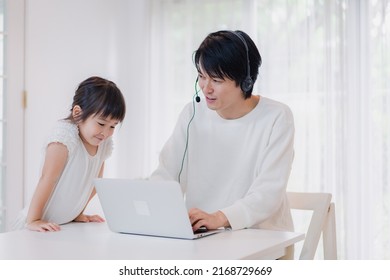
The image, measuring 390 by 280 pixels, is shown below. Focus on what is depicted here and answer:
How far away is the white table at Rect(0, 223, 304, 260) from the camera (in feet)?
3.80

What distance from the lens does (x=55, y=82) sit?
3.40 m

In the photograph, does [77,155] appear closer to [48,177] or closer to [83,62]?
[48,177]

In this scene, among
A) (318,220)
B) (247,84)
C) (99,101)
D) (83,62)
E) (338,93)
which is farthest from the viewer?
(83,62)

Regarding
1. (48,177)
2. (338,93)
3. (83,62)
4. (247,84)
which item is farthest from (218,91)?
(83,62)

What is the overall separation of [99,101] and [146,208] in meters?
0.59

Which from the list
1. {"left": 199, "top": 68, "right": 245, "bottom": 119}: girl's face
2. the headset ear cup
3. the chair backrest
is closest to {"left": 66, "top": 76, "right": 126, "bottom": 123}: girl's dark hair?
{"left": 199, "top": 68, "right": 245, "bottom": 119}: girl's face

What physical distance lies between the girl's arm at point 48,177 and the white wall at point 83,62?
5.38 ft

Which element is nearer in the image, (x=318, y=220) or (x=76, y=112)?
(x=318, y=220)

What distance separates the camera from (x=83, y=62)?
11.7 feet

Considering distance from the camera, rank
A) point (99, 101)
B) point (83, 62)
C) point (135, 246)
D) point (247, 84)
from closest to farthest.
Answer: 1. point (135, 246)
2. point (247, 84)
3. point (99, 101)
4. point (83, 62)

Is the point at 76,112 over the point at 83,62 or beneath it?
beneath

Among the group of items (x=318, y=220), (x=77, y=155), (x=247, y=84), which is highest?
(x=247, y=84)

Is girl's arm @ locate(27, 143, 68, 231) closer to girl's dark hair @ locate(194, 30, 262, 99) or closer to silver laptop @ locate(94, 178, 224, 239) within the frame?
silver laptop @ locate(94, 178, 224, 239)

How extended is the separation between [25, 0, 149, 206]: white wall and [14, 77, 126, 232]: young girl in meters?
1.47
